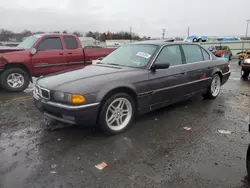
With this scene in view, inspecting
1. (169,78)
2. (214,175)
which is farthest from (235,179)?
(169,78)

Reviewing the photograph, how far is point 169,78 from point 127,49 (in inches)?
46.2

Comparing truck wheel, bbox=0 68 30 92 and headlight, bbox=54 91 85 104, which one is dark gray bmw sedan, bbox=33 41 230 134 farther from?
truck wheel, bbox=0 68 30 92

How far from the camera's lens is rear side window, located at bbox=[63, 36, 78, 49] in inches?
314

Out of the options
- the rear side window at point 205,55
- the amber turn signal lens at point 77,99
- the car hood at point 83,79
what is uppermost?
the rear side window at point 205,55

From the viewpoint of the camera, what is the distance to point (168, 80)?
4469 millimetres

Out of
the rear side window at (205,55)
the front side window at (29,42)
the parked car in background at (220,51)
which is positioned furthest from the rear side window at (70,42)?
the parked car in background at (220,51)

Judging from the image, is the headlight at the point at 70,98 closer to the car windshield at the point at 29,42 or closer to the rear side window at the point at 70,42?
the car windshield at the point at 29,42

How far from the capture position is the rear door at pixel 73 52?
792cm

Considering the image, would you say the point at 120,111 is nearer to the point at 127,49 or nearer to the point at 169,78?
the point at 169,78

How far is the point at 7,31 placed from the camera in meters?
22.8

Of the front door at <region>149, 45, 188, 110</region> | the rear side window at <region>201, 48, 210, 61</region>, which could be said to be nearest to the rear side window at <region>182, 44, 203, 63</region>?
the rear side window at <region>201, 48, 210, 61</region>

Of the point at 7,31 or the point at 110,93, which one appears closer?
the point at 110,93

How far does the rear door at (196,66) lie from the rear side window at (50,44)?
15.0 ft

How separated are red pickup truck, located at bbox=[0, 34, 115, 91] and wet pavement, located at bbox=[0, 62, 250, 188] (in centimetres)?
247
